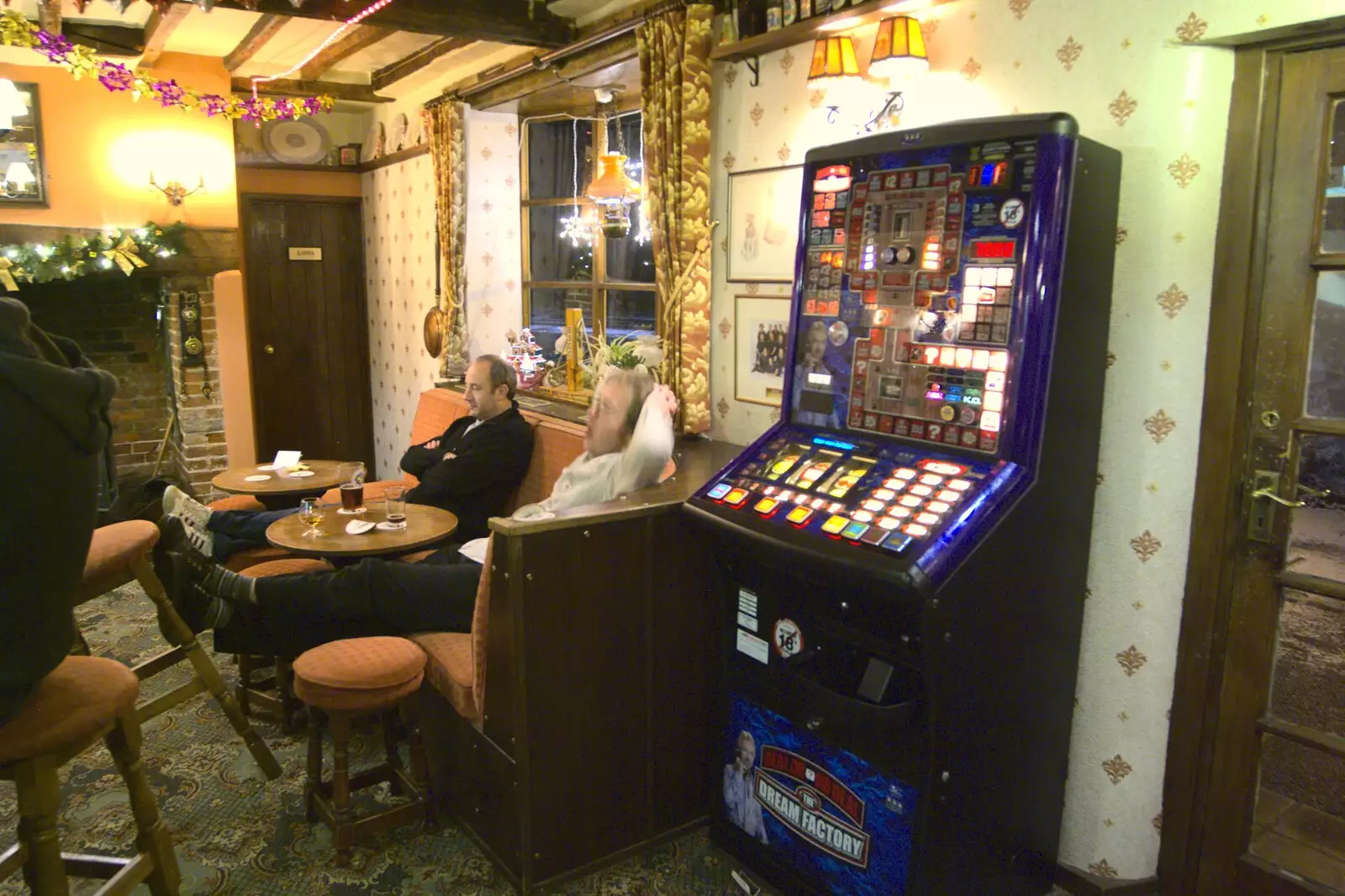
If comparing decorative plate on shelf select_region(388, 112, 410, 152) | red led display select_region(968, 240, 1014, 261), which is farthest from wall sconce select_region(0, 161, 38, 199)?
red led display select_region(968, 240, 1014, 261)

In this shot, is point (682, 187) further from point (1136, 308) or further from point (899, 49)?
point (1136, 308)

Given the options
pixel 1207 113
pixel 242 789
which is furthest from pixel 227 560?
pixel 1207 113

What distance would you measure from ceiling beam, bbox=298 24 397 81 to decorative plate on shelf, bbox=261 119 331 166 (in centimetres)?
70

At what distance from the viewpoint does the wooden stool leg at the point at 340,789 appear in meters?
2.47

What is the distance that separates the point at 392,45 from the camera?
15.9ft

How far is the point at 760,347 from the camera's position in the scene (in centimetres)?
324

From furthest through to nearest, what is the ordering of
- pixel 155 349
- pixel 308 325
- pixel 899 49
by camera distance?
pixel 308 325, pixel 155 349, pixel 899 49

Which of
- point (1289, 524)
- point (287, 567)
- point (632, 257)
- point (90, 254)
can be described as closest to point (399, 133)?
point (90, 254)

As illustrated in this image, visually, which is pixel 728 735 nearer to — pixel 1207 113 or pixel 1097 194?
pixel 1097 194

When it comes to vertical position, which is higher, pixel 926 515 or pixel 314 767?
pixel 926 515

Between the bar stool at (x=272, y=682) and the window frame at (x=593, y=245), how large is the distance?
176 cm

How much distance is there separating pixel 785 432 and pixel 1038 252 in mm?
747

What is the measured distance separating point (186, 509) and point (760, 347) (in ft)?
7.43

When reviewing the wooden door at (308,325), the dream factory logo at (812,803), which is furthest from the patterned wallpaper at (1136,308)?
the wooden door at (308,325)
